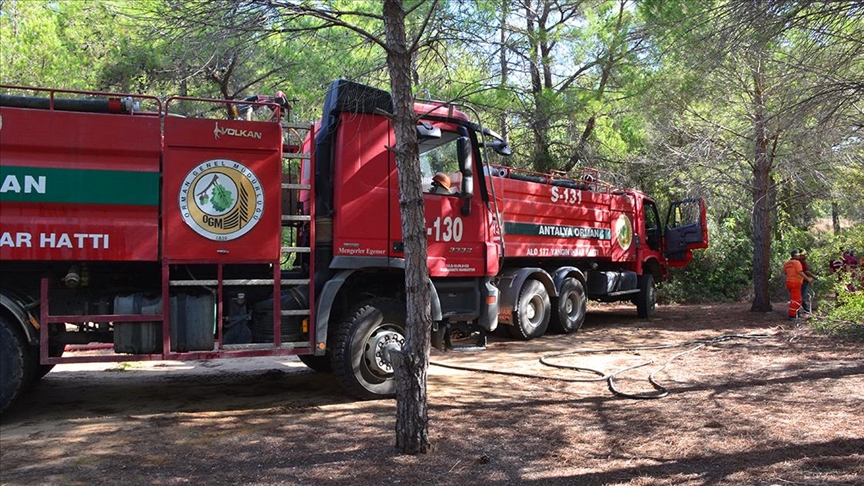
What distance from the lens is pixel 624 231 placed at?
14352 millimetres

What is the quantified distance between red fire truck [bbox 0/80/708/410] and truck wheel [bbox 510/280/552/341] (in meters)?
3.82

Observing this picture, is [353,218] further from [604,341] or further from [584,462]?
[604,341]

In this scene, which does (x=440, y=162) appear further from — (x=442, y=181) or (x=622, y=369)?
(x=622, y=369)

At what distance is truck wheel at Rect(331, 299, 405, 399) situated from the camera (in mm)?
6398

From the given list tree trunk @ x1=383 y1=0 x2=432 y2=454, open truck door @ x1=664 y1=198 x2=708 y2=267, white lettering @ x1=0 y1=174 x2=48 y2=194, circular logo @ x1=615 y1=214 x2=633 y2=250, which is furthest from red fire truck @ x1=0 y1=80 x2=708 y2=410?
open truck door @ x1=664 y1=198 x2=708 y2=267

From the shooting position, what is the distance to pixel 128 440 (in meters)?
5.24

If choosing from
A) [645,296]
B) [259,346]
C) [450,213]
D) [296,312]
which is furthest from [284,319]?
[645,296]

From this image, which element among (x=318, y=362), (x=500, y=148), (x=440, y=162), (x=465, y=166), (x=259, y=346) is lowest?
(x=318, y=362)

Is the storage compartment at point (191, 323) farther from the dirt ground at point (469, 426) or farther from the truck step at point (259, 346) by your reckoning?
the dirt ground at point (469, 426)

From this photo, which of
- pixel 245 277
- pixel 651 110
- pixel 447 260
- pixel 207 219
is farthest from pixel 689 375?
pixel 651 110

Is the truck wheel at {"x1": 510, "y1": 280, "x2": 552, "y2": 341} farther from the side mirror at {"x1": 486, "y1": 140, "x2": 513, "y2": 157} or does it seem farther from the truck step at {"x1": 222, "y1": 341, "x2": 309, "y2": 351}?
the truck step at {"x1": 222, "y1": 341, "x2": 309, "y2": 351}

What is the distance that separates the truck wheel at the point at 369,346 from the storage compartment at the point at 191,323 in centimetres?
122

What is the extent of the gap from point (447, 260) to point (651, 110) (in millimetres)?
8892

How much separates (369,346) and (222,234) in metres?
1.79
